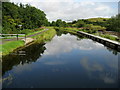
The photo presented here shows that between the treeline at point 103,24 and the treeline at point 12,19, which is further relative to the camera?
the treeline at point 103,24

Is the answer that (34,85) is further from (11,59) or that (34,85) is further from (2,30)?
(2,30)

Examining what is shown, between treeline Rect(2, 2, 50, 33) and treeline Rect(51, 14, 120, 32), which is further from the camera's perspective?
treeline Rect(51, 14, 120, 32)

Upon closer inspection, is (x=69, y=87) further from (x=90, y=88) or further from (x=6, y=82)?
(x=6, y=82)

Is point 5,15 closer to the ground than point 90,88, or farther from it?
farther from it

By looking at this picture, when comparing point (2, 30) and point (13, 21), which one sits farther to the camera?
point (13, 21)

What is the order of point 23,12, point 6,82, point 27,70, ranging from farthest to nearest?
point 23,12
point 27,70
point 6,82

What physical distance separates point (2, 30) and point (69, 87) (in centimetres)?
2294

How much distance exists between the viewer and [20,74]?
36.1ft

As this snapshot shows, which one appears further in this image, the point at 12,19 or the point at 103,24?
the point at 103,24

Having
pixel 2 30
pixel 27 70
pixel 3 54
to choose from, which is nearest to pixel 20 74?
pixel 27 70

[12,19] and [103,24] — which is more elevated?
[103,24]

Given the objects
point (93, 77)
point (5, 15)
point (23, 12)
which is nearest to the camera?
point (93, 77)

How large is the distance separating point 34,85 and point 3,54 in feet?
28.2

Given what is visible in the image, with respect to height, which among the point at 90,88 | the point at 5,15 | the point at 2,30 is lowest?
the point at 90,88
